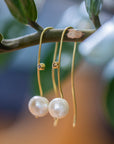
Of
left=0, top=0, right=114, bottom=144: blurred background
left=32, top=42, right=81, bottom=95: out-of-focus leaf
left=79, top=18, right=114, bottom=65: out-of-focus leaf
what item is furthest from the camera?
left=0, top=0, right=114, bottom=144: blurred background

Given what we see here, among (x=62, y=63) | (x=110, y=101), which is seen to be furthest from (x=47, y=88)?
(x=110, y=101)

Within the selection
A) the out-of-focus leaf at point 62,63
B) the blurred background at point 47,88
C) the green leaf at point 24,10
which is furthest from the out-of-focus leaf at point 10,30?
the green leaf at point 24,10

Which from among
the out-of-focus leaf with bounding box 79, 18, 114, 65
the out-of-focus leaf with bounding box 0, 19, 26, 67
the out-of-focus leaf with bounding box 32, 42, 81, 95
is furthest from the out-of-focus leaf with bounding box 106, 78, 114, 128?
Answer: the out-of-focus leaf with bounding box 0, 19, 26, 67

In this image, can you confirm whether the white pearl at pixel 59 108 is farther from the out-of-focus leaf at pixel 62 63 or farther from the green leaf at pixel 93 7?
the out-of-focus leaf at pixel 62 63

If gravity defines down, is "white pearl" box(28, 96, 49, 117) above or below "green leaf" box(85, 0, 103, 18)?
below

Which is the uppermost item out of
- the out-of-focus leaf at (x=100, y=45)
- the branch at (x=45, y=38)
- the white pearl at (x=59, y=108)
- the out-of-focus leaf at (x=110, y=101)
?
the branch at (x=45, y=38)

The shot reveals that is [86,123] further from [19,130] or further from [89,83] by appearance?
[19,130]

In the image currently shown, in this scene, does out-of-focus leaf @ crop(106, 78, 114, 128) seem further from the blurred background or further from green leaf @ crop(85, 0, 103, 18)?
the blurred background
